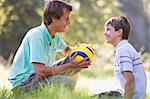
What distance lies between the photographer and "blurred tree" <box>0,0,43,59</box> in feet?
52.5

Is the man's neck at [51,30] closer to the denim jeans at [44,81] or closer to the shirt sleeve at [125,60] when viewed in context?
the denim jeans at [44,81]

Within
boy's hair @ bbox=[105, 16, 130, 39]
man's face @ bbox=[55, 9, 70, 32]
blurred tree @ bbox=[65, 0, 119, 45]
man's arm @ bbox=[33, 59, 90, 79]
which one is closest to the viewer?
man's arm @ bbox=[33, 59, 90, 79]

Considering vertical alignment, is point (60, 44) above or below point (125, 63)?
above

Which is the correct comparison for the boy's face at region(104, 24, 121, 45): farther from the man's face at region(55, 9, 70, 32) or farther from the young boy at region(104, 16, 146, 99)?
the man's face at region(55, 9, 70, 32)

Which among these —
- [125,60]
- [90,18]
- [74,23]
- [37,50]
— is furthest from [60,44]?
[90,18]

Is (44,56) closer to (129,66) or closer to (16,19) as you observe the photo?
(129,66)

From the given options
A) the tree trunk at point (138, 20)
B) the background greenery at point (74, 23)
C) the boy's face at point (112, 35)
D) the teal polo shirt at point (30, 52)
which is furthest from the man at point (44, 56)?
the tree trunk at point (138, 20)

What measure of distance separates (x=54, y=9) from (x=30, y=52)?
52 cm

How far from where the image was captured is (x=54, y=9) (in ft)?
17.1

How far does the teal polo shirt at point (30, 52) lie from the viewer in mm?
5066

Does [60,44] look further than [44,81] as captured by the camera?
Yes

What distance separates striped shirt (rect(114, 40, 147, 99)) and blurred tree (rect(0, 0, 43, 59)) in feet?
35.4

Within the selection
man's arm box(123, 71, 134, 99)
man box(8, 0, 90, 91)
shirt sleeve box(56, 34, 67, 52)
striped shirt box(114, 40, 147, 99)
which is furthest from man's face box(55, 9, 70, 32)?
man's arm box(123, 71, 134, 99)

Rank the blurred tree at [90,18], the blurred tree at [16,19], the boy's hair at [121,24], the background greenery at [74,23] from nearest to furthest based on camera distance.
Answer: the boy's hair at [121,24] → the background greenery at [74,23] → the blurred tree at [16,19] → the blurred tree at [90,18]
